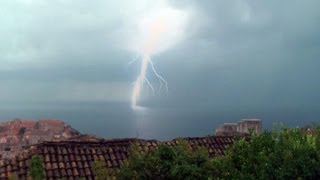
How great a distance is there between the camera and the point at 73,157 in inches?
601

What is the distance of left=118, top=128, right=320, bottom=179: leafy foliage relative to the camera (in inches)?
449

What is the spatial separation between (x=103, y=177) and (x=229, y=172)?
9.95 feet

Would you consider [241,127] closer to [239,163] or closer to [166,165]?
[239,163]

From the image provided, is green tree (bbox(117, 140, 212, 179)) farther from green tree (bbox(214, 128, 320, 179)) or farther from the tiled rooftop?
the tiled rooftop

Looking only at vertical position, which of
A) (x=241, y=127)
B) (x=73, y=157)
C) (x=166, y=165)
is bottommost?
(x=73, y=157)

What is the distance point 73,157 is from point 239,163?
18.7ft

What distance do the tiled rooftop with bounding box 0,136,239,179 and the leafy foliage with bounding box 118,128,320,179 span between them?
2.68 meters

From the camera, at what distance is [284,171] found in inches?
449

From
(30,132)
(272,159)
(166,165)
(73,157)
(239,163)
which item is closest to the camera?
(166,165)

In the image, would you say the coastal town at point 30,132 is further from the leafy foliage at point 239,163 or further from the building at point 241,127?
the leafy foliage at point 239,163

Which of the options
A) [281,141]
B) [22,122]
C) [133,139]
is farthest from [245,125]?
Result: [22,122]

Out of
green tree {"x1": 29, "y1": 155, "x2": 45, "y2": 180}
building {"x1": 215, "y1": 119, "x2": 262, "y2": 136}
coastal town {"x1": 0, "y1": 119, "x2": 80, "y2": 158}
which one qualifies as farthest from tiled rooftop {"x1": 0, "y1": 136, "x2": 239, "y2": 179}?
coastal town {"x1": 0, "y1": 119, "x2": 80, "y2": 158}

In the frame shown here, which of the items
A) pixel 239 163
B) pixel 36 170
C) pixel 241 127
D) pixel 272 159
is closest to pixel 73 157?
pixel 36 170

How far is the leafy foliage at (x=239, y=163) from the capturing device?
1141cm
